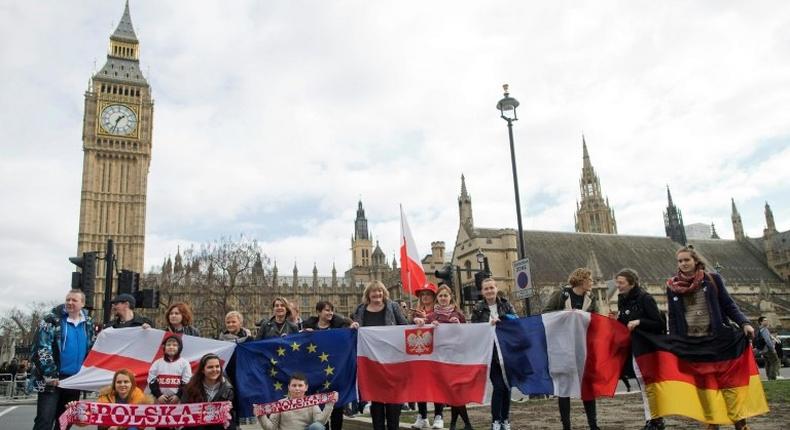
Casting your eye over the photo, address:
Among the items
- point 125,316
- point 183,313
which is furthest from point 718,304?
point 125,316

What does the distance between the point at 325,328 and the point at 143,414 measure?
9.07ft

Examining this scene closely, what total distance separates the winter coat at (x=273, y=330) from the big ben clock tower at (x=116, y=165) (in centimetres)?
8297

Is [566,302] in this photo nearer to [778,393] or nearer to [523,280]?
[778,393]

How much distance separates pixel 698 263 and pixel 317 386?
17.6ft

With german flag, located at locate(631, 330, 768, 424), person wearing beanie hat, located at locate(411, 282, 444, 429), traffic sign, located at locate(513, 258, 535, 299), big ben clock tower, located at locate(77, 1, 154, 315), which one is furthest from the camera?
big ben clock tower, located at locate(77, 1, 154, 315)

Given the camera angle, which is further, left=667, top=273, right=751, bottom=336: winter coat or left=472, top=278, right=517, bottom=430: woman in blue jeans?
left=472, top=278, right=517, bottom=430: woman in blue jeans

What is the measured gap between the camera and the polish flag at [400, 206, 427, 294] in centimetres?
1670

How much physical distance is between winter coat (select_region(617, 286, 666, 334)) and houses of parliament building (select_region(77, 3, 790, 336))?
38561mm

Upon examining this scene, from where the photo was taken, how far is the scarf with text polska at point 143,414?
628 cm

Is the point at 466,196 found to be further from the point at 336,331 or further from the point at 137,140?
the point at 336,331

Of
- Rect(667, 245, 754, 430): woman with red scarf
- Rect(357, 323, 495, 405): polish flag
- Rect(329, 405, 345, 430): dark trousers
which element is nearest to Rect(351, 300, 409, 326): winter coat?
Rect(357, 323, 495, 405): polish flag

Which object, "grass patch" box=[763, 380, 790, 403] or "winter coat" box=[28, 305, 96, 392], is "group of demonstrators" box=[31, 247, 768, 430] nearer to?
"winter coat" box=[28, 305, 96, 392]

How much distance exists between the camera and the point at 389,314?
809 cm

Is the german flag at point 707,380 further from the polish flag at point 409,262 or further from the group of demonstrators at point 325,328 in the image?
the polish flag at point 409,262
